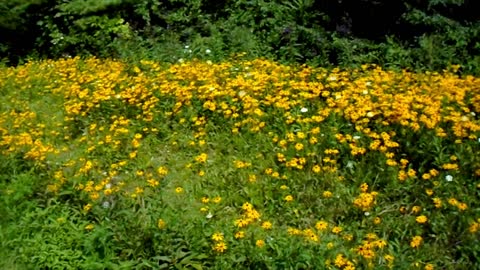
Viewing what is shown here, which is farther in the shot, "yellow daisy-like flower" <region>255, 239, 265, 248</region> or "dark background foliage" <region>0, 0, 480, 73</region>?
"dark background foliage" <region>0, 0, 480, 73</region>

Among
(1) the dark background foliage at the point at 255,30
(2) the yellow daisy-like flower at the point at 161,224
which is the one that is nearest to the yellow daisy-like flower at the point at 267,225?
(2) the yellow daisy-like flower at the point at 161,224

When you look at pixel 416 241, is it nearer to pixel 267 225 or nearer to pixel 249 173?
pixel 267 225

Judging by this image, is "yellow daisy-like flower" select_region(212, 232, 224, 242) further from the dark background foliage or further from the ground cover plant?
Result: the dark background foliage

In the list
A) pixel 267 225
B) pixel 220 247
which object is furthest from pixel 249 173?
pixel 220 247

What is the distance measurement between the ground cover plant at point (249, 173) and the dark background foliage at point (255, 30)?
2.68 ft

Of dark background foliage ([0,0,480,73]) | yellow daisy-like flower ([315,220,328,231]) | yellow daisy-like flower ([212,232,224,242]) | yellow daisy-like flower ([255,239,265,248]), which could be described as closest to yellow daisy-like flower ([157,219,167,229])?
yellow daisy-like flower ([212,232,224,242])

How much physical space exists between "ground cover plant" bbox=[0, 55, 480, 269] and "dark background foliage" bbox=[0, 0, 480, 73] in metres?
0.82

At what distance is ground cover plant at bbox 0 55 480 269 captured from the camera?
3.79m

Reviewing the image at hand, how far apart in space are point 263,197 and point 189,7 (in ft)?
17.2

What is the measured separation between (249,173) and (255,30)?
388 cm

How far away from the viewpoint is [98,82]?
6547 millimetres

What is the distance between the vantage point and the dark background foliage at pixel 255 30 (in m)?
6.62

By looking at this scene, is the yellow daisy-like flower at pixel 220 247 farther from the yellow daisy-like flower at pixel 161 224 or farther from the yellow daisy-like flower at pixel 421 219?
the yellow daisy-like flower at pixel 421 219

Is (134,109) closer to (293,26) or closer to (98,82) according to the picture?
(98,82)
